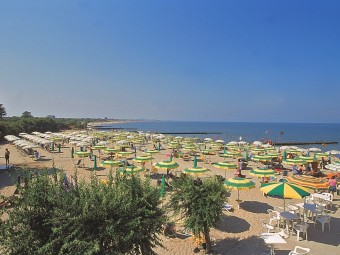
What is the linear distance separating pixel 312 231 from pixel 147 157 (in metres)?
12.5

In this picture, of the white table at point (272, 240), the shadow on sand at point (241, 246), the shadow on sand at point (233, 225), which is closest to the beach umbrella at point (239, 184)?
the shadow on sand at point (233, 225)

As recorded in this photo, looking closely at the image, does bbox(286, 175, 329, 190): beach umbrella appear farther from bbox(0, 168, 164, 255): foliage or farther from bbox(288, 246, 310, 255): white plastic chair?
bbox(0, 168, 164, 255): foliage

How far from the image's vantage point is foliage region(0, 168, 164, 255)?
17.4 feet

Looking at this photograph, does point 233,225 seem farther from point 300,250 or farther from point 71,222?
point 71,222

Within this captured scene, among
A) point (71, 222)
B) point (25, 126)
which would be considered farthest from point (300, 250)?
point (25, 126)

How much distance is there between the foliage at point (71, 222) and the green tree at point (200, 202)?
8.76ft

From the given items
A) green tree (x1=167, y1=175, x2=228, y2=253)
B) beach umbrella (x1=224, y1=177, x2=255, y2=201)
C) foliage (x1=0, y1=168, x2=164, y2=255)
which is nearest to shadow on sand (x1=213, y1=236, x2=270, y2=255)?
green tree (x1=167, y1=175, x2=228, y2=253)

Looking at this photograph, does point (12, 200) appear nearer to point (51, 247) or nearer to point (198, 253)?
point (51, 247)

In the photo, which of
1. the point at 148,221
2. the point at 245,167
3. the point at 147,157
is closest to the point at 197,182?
the point at 148,221

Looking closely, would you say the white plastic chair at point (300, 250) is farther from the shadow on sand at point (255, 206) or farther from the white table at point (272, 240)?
the shadow on sand at point (255, 206)

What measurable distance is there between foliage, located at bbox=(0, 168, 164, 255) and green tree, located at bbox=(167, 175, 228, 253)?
267cm

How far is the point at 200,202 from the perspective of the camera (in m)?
8.66

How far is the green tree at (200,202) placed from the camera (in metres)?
8.57

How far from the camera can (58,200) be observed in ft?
18.8
